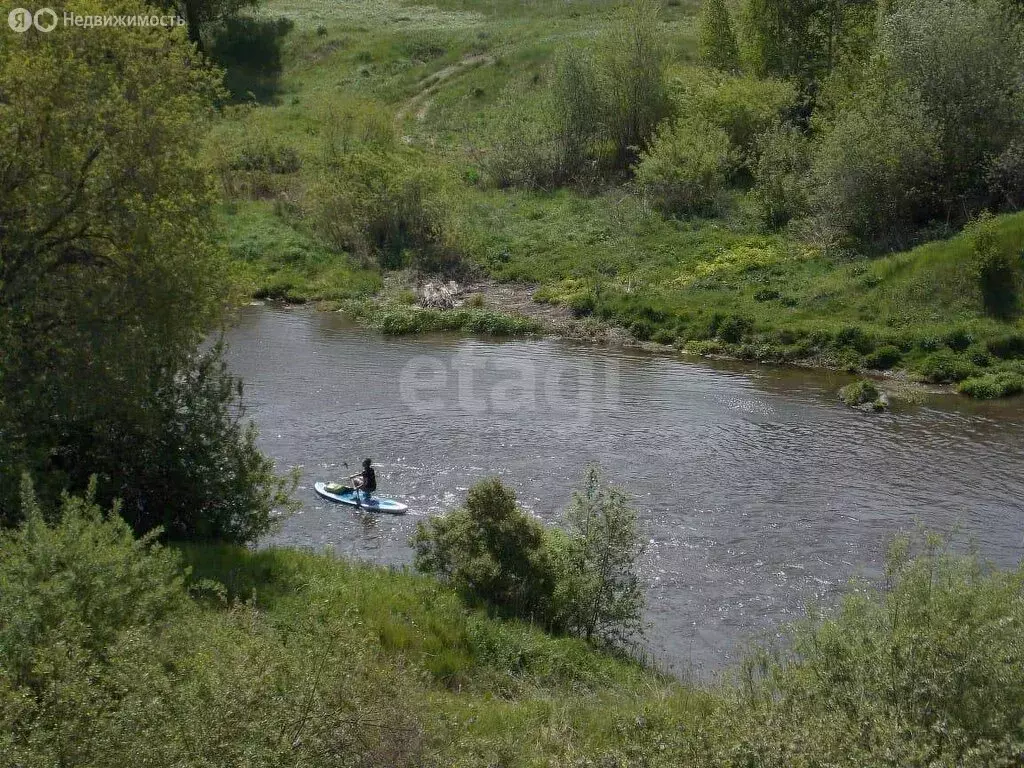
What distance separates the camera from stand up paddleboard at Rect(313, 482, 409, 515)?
70.0ft

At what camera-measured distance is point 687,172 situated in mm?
45969

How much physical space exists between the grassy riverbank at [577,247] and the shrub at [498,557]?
6.32m

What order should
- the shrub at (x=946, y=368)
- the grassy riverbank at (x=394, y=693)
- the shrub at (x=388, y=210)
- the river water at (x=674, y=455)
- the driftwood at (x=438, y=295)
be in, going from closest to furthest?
the grassy riverbank at (x=394, y=693) < the river water at (x=674, y=455) < the shrub at (x=946, y=368) < the driftwood at (x=438, y=295) < the shrub at (x=388, y=210)

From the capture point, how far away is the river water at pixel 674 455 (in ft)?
61.5

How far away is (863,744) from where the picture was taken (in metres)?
8.55


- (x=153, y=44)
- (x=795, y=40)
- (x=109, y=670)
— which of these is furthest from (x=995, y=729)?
(x=795, y=40)

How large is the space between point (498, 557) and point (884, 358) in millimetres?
21264

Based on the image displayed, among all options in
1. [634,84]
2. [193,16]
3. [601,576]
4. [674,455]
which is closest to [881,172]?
[674,455]

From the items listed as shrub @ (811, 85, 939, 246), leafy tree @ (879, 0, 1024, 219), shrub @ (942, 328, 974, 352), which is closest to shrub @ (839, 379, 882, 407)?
shrub @ (942, 328, 974, 352)

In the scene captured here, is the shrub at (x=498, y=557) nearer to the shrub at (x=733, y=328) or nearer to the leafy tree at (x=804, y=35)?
the shrub at (x=733, y=328)

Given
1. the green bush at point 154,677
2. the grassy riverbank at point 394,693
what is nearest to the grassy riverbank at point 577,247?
the green bush at point 154,677

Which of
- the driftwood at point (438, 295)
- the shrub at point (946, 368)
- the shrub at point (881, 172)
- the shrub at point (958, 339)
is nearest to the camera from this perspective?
the shrub at point (946, 368)

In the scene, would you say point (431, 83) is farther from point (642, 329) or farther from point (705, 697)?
point (705, 697)

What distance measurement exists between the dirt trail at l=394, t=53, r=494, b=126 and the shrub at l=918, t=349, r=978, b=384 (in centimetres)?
4096
